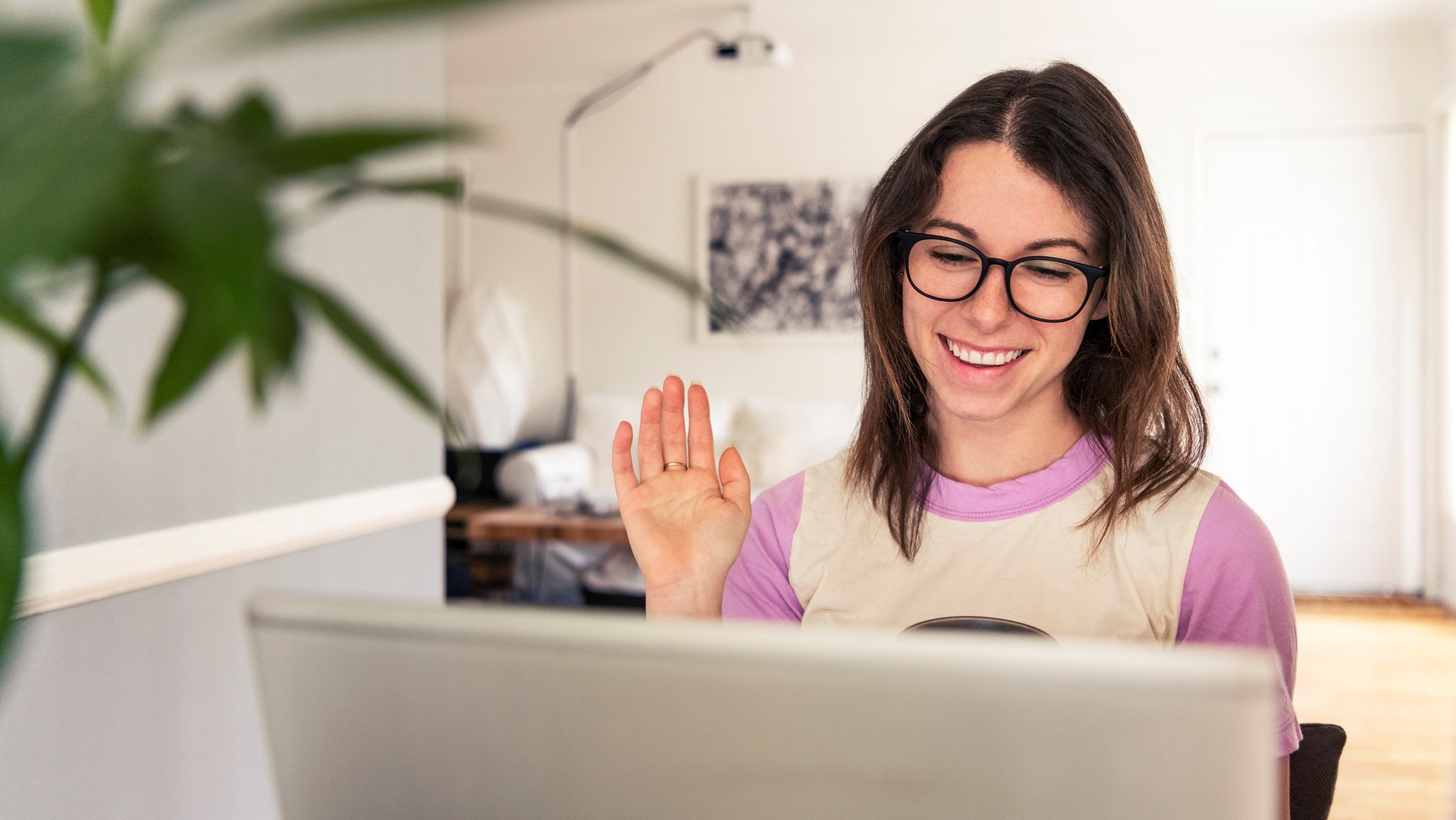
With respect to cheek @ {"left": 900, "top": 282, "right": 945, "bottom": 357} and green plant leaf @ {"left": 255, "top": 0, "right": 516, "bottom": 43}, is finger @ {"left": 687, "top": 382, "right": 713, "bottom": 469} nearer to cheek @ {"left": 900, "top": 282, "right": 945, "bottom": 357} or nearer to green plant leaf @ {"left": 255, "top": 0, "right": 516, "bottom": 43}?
cheek @ {"left": 900, "top": 282, "right": 945, "bottom": 357}

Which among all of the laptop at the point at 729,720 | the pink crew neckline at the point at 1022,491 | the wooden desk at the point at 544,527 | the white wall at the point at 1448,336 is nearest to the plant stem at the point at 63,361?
the laptop at the point at 729,720

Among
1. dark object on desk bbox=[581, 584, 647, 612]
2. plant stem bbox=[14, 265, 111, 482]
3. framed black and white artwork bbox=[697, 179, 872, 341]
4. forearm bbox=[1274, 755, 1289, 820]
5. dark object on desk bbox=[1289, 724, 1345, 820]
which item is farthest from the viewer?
framed black and white artwork bbox=[697, 179, 872, 341]

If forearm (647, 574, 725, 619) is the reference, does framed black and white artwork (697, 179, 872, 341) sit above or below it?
above

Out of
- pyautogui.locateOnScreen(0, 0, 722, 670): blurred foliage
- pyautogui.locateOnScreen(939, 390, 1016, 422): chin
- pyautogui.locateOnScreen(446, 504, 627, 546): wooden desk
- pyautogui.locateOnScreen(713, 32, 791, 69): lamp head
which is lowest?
pyautogui.locateOnScreen(446, 504, 627, 546): wooden desk

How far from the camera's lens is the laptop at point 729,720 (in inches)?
14.1

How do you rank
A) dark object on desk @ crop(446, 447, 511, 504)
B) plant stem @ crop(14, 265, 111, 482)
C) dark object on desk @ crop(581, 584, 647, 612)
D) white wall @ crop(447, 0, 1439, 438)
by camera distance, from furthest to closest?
white wall @ crop(447, 0, 1439, 438) → dark object on desk @ crop(446, 447, 511, 504) → dark object on desk @ crop(581, 584, 647, 612) → plant stem @ crop(14, 265, 111, 482)

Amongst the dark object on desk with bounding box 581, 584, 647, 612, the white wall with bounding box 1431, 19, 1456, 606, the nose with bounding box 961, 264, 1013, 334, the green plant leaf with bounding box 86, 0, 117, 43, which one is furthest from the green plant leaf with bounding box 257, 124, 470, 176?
the white wall with bounding box 1431, 19, 1456, 606

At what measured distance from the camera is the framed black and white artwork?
5.30m

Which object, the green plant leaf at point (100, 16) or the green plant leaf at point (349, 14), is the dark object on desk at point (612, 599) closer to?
the green plant leaf at point (100, 16)

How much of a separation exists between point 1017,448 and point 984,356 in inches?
5.8

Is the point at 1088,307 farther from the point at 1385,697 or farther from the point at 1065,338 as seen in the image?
the point at 1385,697

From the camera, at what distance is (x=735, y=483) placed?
41.0 inches

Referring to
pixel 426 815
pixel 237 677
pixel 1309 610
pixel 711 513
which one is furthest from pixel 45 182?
pixel 1309 610

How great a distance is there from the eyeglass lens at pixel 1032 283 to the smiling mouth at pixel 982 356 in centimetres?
5
